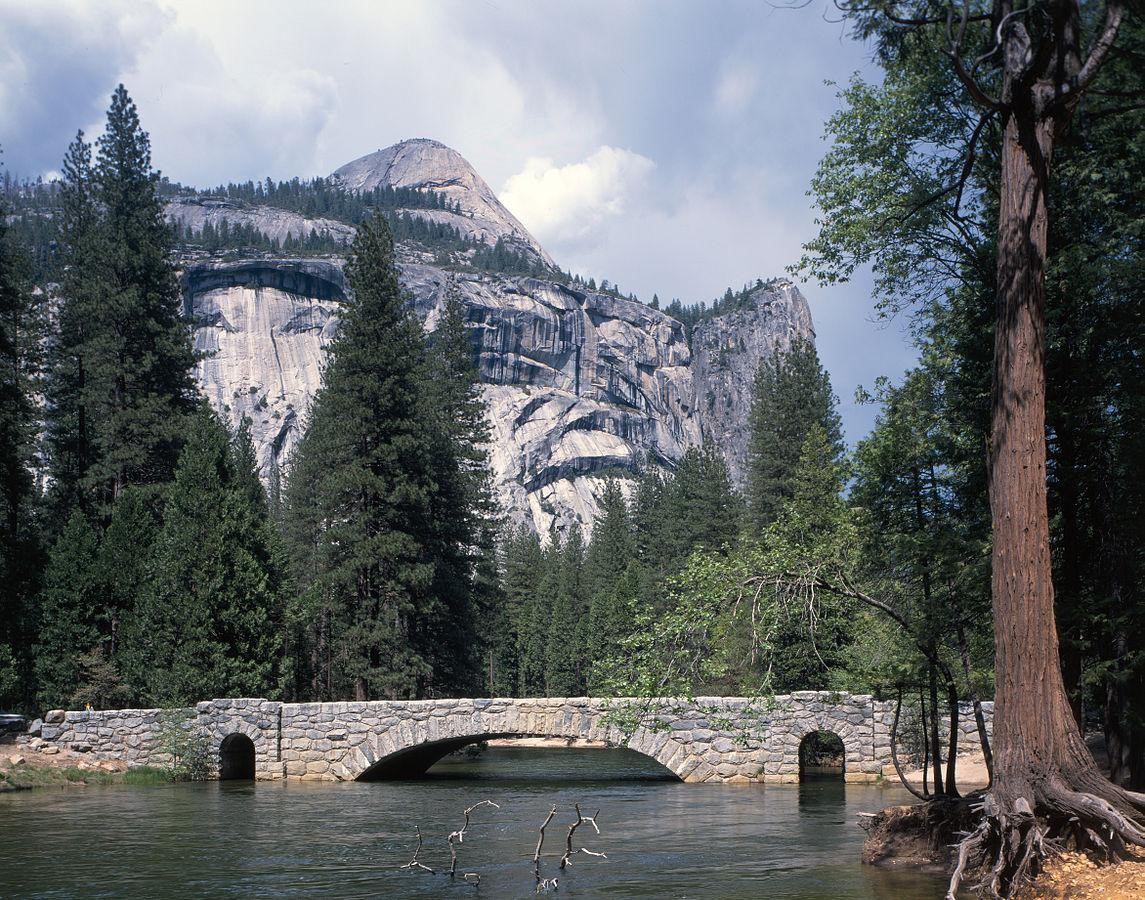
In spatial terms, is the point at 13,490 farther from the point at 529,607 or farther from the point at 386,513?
the point at 529,607

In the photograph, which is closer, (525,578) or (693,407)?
(525,578)

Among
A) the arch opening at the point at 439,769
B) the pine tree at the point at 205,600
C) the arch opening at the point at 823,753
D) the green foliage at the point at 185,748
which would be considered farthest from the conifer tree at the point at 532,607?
the green foliage at the point at 185,748

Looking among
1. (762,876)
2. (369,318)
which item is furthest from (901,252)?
(369,318)

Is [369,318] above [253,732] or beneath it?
above

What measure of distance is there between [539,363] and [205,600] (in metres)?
142

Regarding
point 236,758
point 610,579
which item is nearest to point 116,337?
point 236,758

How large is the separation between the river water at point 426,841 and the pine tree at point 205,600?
341cm

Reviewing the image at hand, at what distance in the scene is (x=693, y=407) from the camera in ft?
619

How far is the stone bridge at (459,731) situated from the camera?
2070cm

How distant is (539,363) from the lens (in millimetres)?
166625

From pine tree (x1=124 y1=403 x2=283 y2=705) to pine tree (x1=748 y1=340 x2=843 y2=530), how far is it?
1857 cm

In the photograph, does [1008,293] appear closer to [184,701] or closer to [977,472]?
[977,472]

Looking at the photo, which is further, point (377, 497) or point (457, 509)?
point (457, 509)

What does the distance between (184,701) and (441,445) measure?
14.2 m
